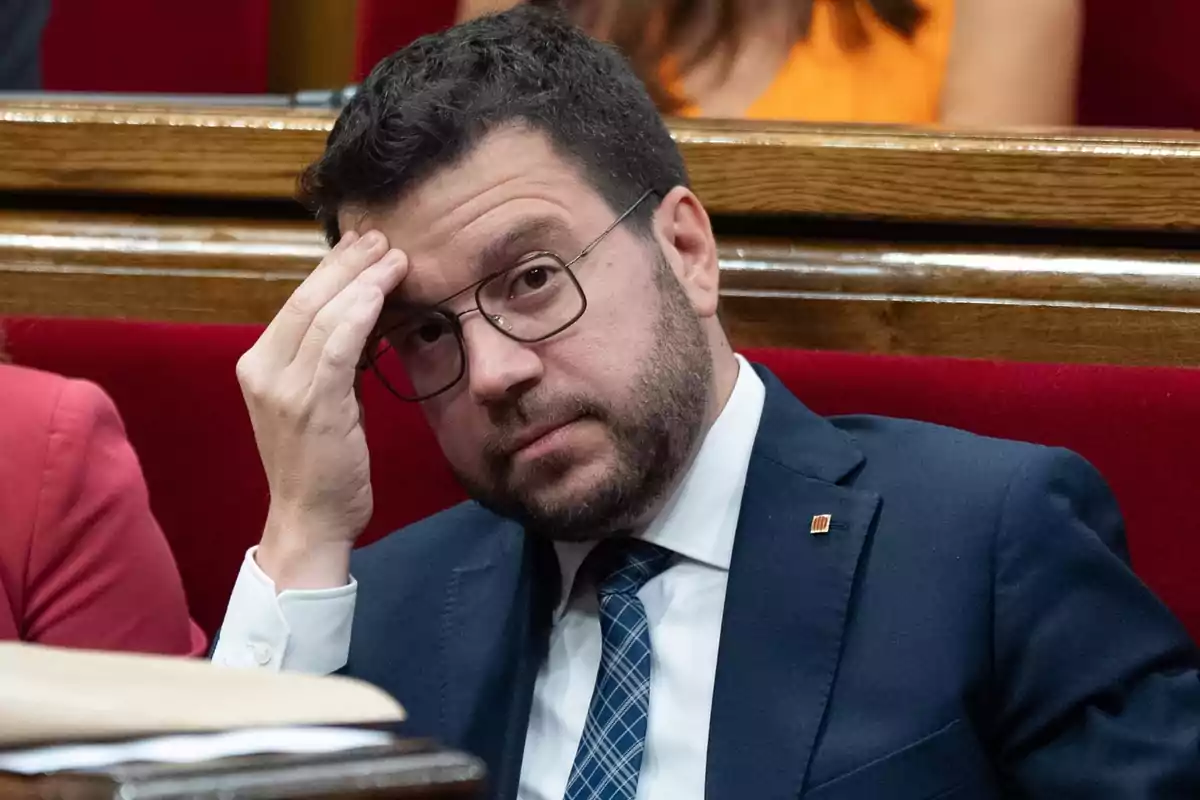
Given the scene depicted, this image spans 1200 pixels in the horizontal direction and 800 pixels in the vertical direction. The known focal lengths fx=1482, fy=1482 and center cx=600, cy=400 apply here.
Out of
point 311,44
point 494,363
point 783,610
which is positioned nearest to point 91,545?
point 494,363

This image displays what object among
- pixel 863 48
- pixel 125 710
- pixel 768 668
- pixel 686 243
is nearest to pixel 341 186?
pixel 686 243

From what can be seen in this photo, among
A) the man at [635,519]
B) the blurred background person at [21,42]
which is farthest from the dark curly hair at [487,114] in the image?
the blurred background person at [21,42]

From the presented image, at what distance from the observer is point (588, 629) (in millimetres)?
709

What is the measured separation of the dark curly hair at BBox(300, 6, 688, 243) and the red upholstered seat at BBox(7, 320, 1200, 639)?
0.15 m

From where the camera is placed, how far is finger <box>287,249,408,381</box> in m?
0.67

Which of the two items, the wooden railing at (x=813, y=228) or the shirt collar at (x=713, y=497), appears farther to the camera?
the wooden railing at (x=813, y=228)

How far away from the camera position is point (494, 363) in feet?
2.13

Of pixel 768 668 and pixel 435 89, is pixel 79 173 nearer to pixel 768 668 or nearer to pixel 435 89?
pixel 435 89

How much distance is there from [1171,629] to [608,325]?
0.27 m

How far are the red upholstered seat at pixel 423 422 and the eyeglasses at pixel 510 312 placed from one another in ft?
0.55

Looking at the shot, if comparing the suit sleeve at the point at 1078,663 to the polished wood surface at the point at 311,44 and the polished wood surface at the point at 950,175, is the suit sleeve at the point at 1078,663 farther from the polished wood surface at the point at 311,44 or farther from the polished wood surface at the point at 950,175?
the polished wood surface at the point at 311,44

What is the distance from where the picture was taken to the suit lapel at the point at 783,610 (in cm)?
64

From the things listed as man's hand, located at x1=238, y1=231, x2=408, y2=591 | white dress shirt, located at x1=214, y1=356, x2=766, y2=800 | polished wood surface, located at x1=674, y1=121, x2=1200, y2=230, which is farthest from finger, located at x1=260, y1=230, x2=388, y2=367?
Answer: polished wood surface, located at x1=674, y1=121, x2=1200, y2=230

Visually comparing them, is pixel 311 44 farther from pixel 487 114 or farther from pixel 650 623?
pixel 650 623
